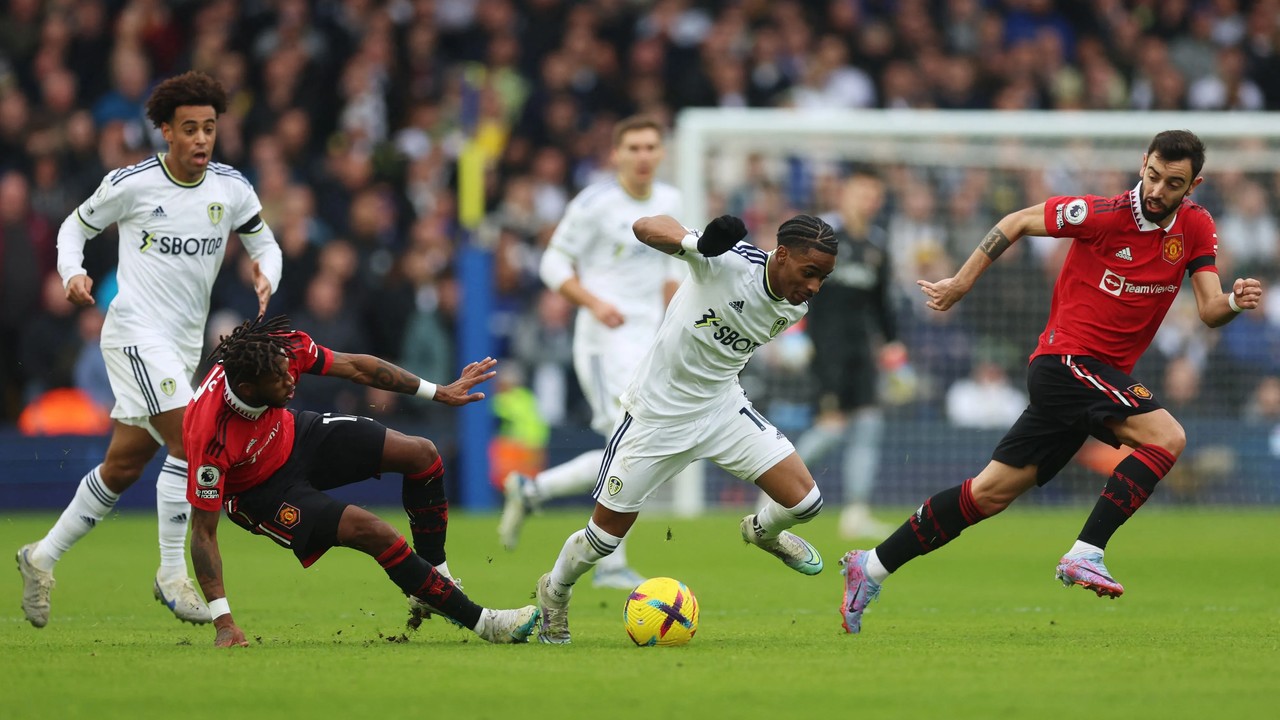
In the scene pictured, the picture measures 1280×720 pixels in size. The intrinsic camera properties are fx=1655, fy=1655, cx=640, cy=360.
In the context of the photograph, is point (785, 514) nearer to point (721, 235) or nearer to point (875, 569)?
point (875, 569)

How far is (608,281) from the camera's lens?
34.9ft

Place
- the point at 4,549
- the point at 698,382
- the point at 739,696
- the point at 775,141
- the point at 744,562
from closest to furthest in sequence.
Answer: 1. the point at 739,696
2. the point at 698,382
3. the point at 744,562
4. the point at 4,549
5. the point at 775,141

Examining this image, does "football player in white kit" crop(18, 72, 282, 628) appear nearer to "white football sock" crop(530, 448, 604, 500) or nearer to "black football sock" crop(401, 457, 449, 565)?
"black football sock" crop(401, 457, 449, 565)

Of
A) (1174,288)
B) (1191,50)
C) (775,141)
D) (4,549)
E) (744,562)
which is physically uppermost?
(1191,50)

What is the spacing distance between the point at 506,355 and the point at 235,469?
32.3 feet

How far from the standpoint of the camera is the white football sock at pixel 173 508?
27.6ft

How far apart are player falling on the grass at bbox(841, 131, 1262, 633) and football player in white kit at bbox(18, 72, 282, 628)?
3.49m

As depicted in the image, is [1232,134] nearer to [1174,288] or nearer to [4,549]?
[1174,288]

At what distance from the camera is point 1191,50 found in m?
21.4

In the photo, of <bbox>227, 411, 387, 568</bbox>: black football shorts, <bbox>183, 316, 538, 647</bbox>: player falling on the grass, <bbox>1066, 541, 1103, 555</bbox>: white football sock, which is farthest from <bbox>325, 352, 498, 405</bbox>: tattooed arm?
<bbox>1066, 541, 1103, 555</bbox>: white football sock

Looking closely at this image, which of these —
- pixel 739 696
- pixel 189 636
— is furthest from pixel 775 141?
pixel 739 696

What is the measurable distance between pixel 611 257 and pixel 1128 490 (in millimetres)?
4081

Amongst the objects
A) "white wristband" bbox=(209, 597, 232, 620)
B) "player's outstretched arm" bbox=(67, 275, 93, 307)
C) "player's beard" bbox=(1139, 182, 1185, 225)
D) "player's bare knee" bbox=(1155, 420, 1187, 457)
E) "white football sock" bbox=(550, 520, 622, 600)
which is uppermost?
"player's beard" bbox=(1139, 182, 1185, 225)

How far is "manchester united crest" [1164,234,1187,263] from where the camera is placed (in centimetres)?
785
